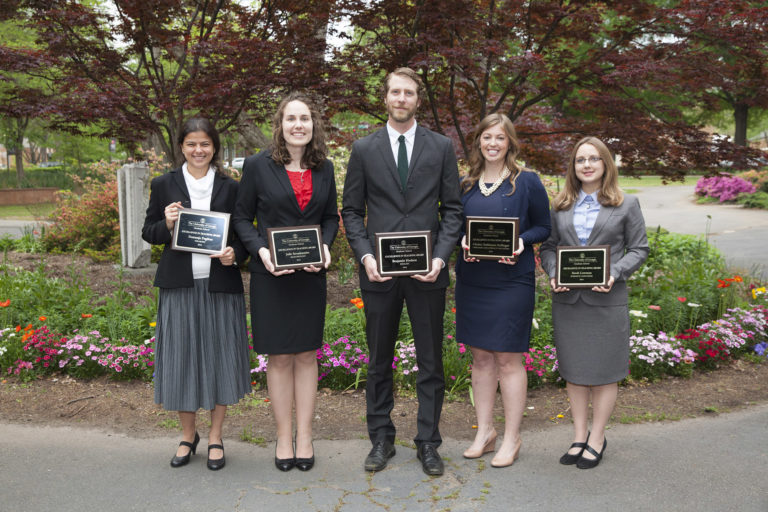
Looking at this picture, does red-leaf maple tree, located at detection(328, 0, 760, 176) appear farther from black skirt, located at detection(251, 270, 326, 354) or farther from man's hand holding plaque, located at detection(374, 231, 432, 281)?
black skirt, located at detection(251, 270, 326, 354)

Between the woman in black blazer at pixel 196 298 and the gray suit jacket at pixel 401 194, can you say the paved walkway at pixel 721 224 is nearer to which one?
the gray suit jacket at pixel 401 194

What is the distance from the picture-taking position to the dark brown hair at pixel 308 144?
3.70 metres

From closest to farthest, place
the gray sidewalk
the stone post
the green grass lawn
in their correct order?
the gray sidewalk → the stone post → the green grass lawn

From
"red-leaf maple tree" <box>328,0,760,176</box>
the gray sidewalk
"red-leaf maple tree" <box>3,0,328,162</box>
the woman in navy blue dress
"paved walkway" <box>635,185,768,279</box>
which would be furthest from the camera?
"paved walkway" <box>635,185,768,279</box>

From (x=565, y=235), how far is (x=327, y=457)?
2.10 m

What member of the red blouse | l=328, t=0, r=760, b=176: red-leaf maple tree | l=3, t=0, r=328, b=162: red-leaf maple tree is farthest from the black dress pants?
l=3, t=0, r=328, b=162: red-leaf maple tree

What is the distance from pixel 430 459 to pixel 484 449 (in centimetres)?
44

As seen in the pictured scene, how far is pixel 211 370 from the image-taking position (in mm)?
3805

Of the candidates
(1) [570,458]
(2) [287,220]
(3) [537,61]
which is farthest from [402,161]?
(3) [537,61]

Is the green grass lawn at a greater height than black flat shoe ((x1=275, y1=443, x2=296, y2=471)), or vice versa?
the green grass lawn

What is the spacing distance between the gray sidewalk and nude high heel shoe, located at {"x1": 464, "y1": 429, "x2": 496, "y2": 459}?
→ 42 mm

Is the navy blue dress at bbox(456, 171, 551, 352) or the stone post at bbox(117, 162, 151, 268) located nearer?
the navy blue dress at bbox(456, 171, 551, 352)

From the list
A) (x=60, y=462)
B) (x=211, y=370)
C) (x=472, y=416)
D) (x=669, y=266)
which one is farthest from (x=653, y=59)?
(x=60, y=462)

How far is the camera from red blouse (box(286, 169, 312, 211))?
3754mm
